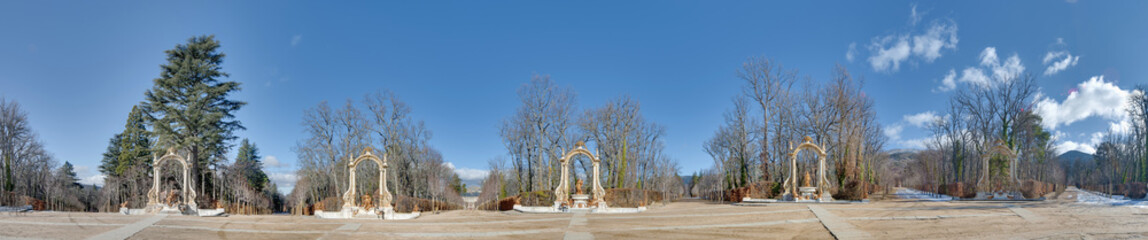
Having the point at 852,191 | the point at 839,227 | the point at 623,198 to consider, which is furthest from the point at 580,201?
the point at 852,191

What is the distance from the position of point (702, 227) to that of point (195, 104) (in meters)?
33.1

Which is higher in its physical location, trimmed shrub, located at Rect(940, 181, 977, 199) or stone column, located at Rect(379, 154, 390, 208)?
stone column, located at Rect(379, 154, 390, 208)

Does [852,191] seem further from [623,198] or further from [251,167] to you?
[251,167]

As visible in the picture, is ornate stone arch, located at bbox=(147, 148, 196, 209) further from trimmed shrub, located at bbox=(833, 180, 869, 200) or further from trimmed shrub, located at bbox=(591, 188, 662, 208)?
trimmed shrub, located at bbox=(833, 180, 869, 200)

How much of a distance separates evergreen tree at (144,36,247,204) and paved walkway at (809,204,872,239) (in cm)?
3331

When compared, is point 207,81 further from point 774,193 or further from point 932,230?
point 932,230

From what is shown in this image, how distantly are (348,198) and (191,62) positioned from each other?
68.0 feet

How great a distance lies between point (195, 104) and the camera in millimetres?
34062

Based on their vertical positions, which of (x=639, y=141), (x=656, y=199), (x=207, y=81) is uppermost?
(x=207, y=81)

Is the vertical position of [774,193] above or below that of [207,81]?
below

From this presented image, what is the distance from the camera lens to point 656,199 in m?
36.2

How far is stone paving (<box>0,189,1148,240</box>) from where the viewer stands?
12.5 m

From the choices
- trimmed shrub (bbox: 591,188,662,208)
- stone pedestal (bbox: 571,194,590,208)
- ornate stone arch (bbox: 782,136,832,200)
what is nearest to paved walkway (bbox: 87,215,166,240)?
stone pedestal (bbox: 571,194,590,208)

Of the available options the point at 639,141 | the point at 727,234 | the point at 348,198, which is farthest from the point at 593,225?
the point at 639,141
